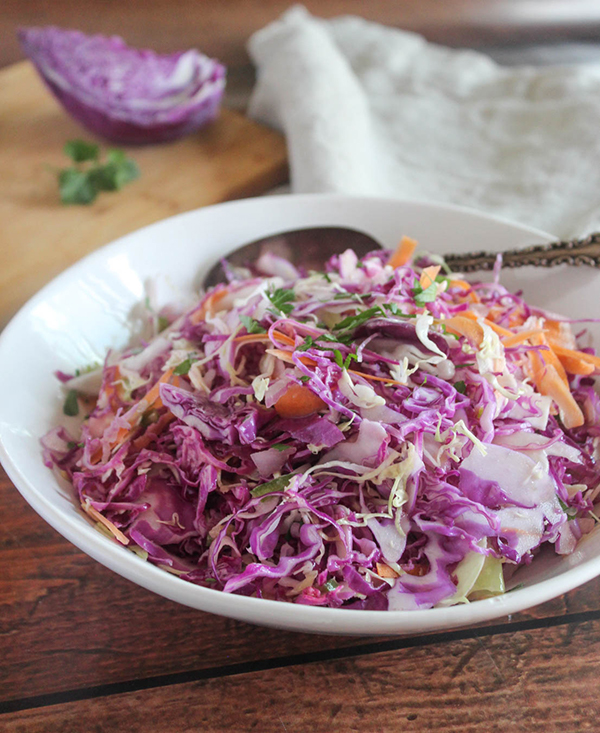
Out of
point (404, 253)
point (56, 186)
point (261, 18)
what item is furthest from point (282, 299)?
point (261, 18)

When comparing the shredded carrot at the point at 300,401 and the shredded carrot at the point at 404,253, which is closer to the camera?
the shredded carrot at the point at 300,401

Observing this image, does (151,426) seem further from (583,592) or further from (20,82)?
(20,82)

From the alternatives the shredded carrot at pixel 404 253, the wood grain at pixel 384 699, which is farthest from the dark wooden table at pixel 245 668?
the shredded carrot at pixel 404 253

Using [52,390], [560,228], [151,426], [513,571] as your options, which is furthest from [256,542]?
[560,228]

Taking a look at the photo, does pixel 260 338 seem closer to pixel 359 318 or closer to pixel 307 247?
pixel 359 318

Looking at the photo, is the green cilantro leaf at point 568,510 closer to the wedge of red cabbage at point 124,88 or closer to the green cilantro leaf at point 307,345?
the green cilantro leaf at point 307,345

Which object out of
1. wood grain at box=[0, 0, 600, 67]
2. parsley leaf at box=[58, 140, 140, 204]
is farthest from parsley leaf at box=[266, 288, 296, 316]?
wood grain at box=[0, 0, 600, 67]
